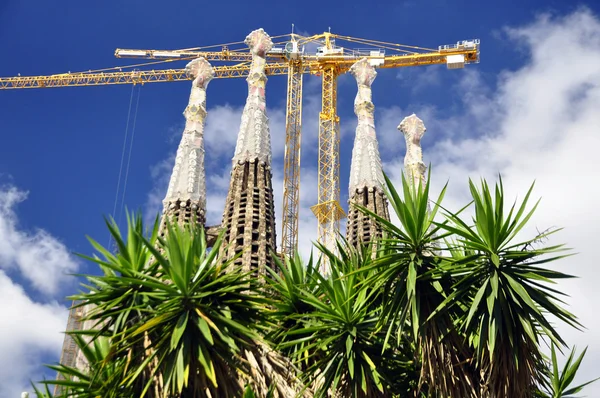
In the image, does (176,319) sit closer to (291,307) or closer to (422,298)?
(291,307)

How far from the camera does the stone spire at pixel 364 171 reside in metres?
39.5

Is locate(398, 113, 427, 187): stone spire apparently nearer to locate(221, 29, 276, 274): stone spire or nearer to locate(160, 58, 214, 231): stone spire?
locate(221, 29, 276, 274): stone spire

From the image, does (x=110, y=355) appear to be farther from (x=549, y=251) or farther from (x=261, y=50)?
(x=261, y=50)

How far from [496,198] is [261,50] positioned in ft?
89.4

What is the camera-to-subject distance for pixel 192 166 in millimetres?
38531

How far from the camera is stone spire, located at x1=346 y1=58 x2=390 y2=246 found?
39531mm

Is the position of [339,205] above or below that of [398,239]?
above

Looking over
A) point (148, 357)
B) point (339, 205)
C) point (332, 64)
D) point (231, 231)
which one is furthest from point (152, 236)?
point (332, 64)

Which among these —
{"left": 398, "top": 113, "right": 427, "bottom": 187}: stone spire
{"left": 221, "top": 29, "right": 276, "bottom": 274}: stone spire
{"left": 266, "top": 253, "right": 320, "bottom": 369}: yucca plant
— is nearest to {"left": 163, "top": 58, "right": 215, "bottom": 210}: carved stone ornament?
{"left": 221, "top": 29, "right": 276, "bottom": 274}: stone spire

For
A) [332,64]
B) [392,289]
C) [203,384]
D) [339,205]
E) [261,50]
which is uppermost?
[332,64]

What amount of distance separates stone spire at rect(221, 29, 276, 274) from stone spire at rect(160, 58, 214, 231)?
181 centimetres

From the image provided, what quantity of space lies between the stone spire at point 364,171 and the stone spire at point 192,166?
7851mm

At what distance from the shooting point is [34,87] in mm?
73188

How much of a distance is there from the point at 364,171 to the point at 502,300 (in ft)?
86.2
